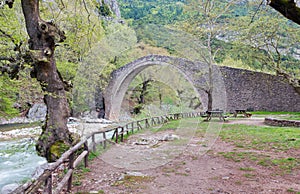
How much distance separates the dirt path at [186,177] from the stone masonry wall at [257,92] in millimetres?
11235

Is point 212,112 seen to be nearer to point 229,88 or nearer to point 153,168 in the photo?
point 229,88

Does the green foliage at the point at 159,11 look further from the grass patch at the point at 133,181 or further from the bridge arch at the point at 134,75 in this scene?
the grass patch at the point at 133,181

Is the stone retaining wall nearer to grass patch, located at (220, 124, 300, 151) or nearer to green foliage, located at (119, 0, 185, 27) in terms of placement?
grass patch, located at (220, 124, 300, 151)

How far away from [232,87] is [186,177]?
44.3ft

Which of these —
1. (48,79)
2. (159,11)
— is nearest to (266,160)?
(48,79)

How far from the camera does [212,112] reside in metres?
11.1

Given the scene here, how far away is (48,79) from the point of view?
4711 millimetres

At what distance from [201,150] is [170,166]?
142 centimetres

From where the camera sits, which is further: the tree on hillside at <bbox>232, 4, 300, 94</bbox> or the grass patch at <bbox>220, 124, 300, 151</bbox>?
the tree on hillside at <bbox>232, 4, 300, 94</bbox>

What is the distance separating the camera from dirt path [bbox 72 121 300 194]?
317 centimetres

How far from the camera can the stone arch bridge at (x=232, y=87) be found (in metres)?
14.7

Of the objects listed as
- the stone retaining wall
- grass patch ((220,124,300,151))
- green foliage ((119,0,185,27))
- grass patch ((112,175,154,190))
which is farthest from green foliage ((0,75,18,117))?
green foliage ((119,0,185,27))

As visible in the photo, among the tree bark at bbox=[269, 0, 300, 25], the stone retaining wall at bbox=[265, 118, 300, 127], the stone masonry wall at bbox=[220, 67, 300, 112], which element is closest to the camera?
the tree bark at bbox=[269, 0, 300, 25]

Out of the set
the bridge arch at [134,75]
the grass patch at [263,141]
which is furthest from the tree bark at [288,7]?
the bridge arch at [134,75]
